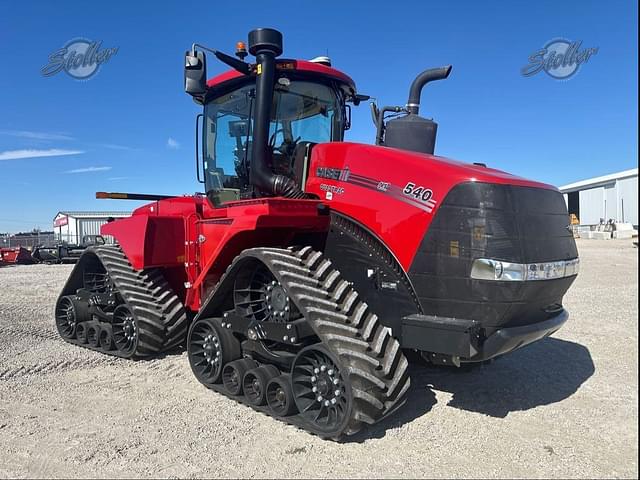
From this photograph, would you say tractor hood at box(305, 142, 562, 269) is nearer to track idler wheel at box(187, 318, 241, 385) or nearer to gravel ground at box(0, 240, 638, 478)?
gravel ground at box(0, 240, 638, 478)

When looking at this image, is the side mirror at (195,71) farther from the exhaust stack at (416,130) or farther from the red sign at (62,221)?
the red sign at (62,221)

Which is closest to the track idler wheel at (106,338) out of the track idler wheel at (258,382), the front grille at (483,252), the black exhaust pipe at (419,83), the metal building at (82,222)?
the track idler wheel at (258,382)

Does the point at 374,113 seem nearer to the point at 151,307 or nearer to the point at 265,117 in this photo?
the point at 265,117

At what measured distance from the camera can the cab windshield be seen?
515 centimetres

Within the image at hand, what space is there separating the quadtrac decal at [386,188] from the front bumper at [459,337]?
814 mm

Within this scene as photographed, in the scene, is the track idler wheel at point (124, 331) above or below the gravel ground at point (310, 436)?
above

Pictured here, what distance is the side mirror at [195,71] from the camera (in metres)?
4.59

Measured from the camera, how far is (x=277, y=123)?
511 cm

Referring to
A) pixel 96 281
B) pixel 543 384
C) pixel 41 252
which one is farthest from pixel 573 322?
pixel 41 252

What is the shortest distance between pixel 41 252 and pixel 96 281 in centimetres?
1842

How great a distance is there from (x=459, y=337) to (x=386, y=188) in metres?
1.24

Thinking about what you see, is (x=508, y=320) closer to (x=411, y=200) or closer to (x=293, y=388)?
(x=411, y=200)

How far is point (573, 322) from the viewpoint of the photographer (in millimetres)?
8016

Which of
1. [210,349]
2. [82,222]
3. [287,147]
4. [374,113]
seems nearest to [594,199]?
[82,222]
